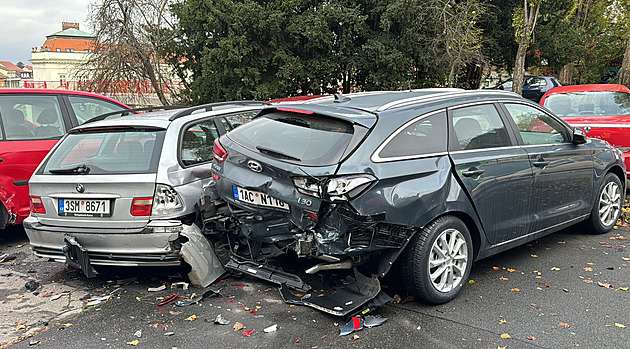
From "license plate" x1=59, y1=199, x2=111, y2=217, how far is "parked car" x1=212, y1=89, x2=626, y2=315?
1020 millimetres

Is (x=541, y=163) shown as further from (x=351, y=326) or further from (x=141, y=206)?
(x=141, y=206)

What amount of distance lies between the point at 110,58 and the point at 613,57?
26.3m

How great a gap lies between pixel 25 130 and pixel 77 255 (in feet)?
8.45

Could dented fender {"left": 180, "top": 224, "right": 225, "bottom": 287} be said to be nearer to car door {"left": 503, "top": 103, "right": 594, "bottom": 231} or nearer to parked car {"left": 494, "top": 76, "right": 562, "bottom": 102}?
car door {"left": 503, "top": 103, "right": 594, "bottom": 231}

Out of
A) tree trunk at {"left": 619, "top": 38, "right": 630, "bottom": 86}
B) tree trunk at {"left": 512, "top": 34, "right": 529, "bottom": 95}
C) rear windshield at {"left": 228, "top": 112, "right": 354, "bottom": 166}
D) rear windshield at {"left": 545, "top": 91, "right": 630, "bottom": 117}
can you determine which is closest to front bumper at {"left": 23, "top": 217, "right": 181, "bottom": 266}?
rear windshield at {"left": 228, "top": 112, "right": 354, "bottom": 166}

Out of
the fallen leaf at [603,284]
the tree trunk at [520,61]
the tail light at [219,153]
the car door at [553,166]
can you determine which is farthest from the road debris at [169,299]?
the tree trunk at [520,61]

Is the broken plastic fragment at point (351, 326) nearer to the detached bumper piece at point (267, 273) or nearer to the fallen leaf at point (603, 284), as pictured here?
the detached bumper piece at point (267, 273)

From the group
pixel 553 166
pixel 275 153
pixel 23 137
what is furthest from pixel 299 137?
pixel 23 137

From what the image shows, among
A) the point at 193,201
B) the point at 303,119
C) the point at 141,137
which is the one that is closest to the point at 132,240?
the point at 193,201

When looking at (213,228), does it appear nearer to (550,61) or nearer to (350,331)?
(350,331)

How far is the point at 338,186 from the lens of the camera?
3566mm

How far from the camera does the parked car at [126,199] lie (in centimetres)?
448

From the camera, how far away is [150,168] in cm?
456

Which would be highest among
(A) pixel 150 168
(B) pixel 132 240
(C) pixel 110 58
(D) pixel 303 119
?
(C) pixel 110 58
